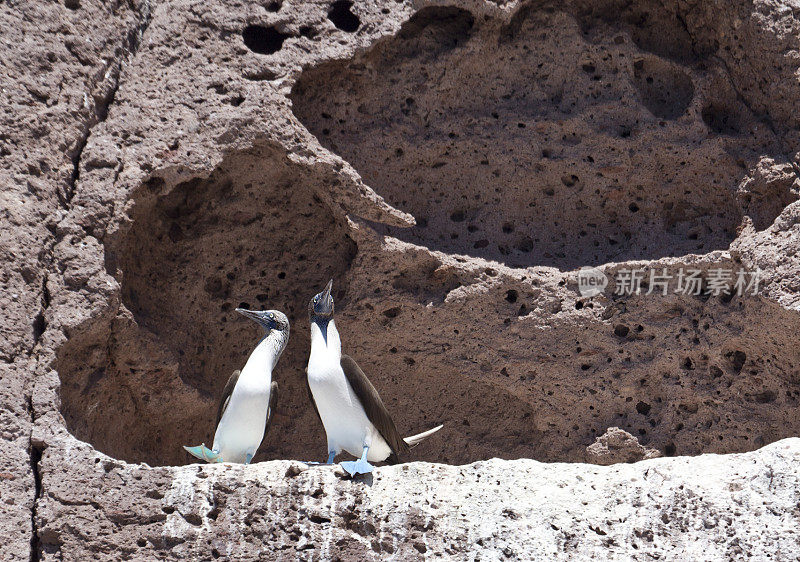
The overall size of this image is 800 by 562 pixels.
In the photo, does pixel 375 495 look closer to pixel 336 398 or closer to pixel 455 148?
pixel 336 398

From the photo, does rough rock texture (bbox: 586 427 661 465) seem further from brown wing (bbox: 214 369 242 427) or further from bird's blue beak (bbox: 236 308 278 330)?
brown wing (bbox: 214 369 242 427)

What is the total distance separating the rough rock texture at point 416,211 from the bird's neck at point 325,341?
0.49 meters

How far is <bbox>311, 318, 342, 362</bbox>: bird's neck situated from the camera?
16.9 feet

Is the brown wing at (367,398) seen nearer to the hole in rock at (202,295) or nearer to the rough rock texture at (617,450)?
the hole in rock at (202,295)

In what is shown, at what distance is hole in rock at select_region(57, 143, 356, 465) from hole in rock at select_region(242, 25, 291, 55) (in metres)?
0.64

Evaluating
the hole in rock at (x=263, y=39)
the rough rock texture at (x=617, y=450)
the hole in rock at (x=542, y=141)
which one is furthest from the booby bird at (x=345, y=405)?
the hole in rock at (x=263, y=39)

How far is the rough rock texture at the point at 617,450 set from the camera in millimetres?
5574

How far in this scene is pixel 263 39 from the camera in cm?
579

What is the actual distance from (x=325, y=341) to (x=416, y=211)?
3.75 ft

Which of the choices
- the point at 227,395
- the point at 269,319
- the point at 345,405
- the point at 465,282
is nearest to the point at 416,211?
the point at 465,282

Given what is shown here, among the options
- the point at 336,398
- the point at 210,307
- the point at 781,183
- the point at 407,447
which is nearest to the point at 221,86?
the point at 210,307

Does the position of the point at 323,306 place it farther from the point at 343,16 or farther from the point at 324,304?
the point at 343,16

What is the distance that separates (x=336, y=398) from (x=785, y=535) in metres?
2.11

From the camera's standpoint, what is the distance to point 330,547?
13.8 feet
